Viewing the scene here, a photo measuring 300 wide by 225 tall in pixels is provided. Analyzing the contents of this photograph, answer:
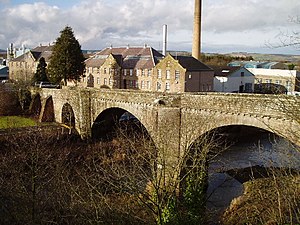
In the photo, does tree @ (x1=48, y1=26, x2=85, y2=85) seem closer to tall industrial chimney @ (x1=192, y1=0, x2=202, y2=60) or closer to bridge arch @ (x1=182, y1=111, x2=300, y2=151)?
tall industrial chimney @ (x1=192, y1=0, x2=202, y2=60)

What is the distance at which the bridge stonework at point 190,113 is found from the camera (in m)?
14.9

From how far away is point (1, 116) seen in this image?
34.9m

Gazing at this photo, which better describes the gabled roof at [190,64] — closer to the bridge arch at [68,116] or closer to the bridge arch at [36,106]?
the bridge arch at [68,116]

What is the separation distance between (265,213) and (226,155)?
14.9 metres

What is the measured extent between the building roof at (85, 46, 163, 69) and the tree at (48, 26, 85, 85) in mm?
9165

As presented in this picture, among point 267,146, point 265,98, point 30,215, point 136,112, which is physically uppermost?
point 265,98

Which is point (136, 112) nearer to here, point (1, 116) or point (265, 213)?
point (265, 213)

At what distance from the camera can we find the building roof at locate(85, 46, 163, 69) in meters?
44.4

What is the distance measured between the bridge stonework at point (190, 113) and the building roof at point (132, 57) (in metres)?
17.3

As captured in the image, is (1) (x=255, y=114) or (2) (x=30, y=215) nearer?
(2) (x=30, y=215)

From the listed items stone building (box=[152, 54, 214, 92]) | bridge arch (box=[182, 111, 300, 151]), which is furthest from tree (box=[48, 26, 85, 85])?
bridge arch (box=[182, 111, 300, 151])

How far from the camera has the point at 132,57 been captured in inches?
1827

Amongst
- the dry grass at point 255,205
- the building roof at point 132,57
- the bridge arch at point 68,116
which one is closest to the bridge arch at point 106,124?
the bridge arch at point 68,116

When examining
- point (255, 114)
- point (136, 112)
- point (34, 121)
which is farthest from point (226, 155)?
point (34, 121)
